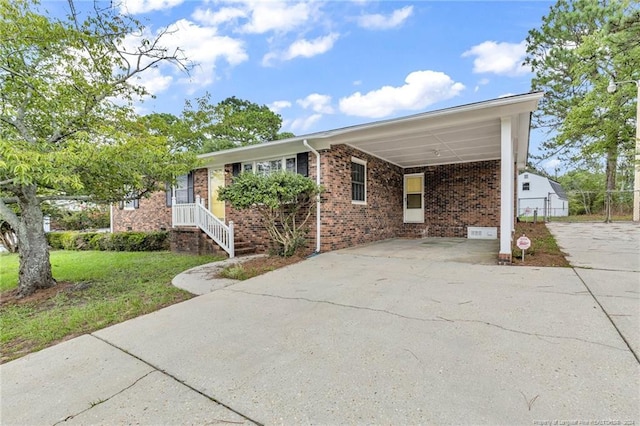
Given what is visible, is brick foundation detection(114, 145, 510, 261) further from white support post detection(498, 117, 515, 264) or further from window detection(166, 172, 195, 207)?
white support post detection(498, 117, 515, 264)

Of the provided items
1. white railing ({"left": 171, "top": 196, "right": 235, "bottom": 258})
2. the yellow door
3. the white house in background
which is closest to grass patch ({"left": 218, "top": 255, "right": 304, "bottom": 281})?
white railing ({"left": 171, "top": 196, "right": 235, "bottom": 258})

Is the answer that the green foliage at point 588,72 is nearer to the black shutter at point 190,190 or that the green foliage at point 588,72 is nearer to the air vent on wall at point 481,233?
the air vent on wall at point 481,233

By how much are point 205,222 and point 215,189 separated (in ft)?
5.80

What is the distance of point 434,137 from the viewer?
7.52m

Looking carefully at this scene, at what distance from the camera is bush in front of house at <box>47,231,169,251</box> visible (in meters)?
10.9

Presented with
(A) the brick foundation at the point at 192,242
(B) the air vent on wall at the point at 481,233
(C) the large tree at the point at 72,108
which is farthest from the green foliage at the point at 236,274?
(B) the air vent on wall at the point at 481,233

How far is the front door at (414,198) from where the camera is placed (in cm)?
1153

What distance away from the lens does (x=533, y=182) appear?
104 feet

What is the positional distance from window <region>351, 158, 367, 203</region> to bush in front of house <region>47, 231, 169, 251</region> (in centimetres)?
693

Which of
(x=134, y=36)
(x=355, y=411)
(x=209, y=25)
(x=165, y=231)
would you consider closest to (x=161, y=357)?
(x=355, y=411)

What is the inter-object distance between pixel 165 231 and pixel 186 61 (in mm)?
6925

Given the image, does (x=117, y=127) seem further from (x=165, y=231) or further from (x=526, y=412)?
(x=526, y=412)

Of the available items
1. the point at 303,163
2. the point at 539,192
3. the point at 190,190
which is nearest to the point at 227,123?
A: the point at 190,190

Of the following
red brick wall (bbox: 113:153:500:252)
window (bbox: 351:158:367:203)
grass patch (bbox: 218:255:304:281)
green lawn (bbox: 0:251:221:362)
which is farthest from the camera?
window (bbox: 351:158:367:203)
